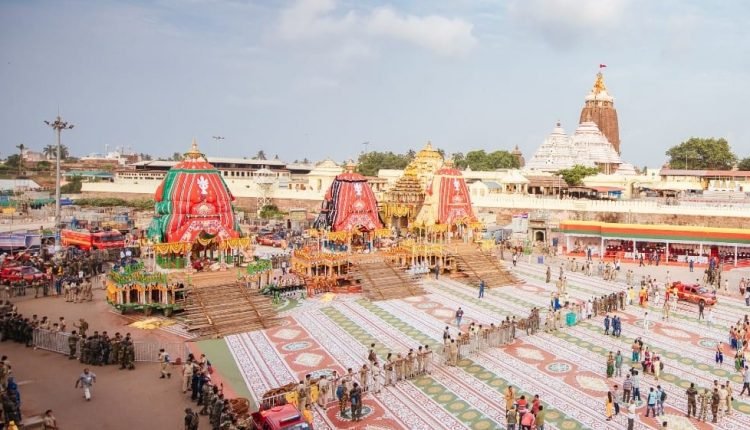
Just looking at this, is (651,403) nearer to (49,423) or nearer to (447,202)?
(49,423)

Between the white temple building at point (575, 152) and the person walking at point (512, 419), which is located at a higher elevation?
the white temple building at point (575, 152)

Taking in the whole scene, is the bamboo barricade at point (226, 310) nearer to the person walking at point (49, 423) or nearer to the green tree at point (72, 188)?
the person walking at point (49, 423)

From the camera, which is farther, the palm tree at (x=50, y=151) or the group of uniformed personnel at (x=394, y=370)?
the palm tree at (x=50, y=151)

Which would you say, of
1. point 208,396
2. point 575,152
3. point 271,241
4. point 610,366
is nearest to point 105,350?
point 208,396

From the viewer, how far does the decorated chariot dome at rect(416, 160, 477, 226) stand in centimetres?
2712

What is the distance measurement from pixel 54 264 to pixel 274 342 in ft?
47.2

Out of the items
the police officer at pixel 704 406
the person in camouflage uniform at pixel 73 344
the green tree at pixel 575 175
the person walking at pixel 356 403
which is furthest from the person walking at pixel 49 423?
the green tree at pixel 575 175

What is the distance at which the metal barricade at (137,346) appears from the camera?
14.5 metres

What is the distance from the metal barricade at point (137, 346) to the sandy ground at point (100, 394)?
213 millimetres

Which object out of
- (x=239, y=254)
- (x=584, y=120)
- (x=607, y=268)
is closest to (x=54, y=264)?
(x=239, y=254)

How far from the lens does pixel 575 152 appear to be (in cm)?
5497

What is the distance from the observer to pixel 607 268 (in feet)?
82.5

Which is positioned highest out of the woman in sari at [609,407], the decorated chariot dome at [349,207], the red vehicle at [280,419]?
the decorated chariot dome at [349,207]

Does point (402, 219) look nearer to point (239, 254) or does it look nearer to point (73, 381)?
point (239, 254)
